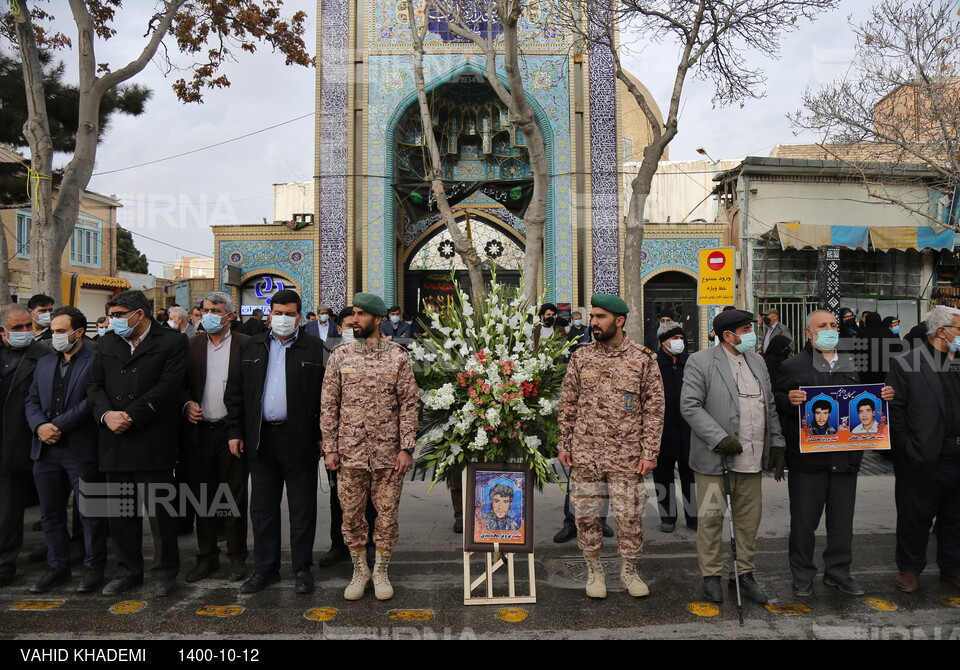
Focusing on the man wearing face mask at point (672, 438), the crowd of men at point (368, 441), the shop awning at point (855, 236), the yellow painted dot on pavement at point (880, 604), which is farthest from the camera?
the shop awning at point (855, 236)

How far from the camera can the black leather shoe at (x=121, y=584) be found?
15.3 feet

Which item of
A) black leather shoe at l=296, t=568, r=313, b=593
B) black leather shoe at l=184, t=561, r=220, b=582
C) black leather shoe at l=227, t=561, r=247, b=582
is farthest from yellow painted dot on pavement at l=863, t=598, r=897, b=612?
black leather shoe at l=184, t=561, r=220, b=582

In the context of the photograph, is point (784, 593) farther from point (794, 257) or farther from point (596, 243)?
point (794, 257)

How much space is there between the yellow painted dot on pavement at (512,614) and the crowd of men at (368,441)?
0.56 metres

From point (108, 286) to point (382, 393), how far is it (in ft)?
85.0

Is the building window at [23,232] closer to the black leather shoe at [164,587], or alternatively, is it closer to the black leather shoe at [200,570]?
the black leather shoe at [200,570]

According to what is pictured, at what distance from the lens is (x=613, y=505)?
4.59 m

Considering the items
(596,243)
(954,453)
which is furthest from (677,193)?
(954,453)

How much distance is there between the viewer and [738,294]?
1836 centimetres

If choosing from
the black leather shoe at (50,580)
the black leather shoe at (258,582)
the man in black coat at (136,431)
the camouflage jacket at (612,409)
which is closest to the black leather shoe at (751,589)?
the camouflage jacket at (612,409)

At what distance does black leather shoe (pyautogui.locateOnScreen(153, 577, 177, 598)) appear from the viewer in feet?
15.3

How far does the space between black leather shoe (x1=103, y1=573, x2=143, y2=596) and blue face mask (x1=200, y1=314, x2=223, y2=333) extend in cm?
181

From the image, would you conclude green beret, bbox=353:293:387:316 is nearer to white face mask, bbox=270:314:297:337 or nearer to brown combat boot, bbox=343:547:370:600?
white face mask, bbox=270:314:297:337

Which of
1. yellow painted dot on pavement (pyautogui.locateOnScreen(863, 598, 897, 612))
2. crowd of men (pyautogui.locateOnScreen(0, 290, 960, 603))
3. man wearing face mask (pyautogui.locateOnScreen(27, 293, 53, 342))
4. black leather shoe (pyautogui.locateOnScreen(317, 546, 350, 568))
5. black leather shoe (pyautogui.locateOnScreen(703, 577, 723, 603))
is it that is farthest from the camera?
man wearing face mask (pyautogui.locateOnScreen(27, 293, 53, 342))
